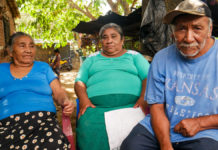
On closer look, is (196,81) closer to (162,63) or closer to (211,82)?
(211,82)

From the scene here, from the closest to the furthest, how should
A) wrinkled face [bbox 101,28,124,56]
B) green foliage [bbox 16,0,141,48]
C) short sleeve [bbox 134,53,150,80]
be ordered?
short sleeve [bbox 134,53,150,80]
wrinkled face [bbox 101,28,124,56]
green foliage [bbox 16,0,141,48]

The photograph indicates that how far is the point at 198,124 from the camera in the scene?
1.31 meters

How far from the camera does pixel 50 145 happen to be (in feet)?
5.25

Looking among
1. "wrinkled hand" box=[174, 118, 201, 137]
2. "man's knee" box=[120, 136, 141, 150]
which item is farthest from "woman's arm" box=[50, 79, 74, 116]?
"wrinkled hand" box=[174, 118, 201, 137]

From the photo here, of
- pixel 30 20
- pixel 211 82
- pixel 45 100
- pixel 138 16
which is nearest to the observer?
pixel 211 82

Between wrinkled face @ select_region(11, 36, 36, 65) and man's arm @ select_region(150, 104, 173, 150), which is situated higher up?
wrinkled face @ select_region(11, 36, 36, 65)

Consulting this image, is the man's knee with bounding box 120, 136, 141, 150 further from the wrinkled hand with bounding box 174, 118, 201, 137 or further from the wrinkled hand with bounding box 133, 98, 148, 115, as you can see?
the wrinkled hand with bounding box 133, 98, 148, 115

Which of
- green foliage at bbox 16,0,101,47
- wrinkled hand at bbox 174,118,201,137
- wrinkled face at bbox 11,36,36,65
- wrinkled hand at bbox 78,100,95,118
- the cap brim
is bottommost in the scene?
wrinkled hand at bbox 78,100,95,118

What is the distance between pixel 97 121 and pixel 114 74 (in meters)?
0.65

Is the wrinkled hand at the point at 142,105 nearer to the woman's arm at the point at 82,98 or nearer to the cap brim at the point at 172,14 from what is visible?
the woman's arm at the point at 82,98

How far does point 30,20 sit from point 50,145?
1042 cm

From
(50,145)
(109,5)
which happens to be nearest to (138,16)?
(109,5)

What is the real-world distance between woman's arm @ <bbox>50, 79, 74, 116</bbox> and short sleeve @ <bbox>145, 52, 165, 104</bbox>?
33.4 inches

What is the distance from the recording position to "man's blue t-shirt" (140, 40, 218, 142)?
4.43 feet
